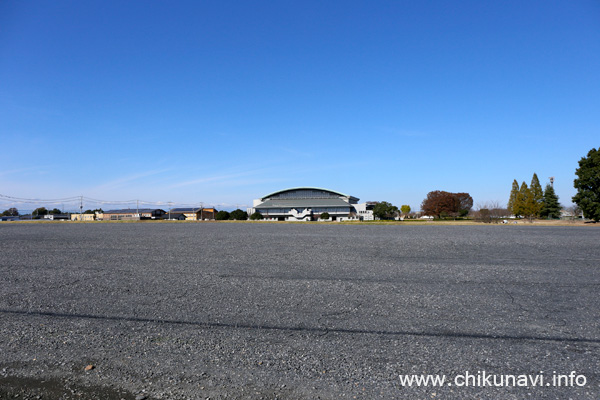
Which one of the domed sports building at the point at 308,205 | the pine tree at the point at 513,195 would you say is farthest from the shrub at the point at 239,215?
the pine tree at the point at 513,195

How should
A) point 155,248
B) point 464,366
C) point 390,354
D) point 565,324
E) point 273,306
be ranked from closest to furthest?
point 464,366 → point 390,354 → point 565,324 → point 273,306 → point 155,248

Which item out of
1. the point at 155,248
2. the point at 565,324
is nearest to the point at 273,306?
the point at 565,324

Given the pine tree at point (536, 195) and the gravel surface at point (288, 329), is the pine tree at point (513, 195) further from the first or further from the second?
the gravel surface at point (288, 329)

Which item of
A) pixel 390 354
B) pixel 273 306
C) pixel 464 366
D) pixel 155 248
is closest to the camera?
pixel 464 366

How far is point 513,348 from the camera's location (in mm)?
3367

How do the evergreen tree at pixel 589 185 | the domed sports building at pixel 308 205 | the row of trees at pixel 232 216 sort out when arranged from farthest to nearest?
the domed sports building at pixel 308 205
the row of trees at pixel 232 216
the evergreen tree at pixel 589 185

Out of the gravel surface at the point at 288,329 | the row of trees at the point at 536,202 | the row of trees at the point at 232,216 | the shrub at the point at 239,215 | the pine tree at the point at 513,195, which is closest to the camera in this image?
the gravel surface at the point at 288,329

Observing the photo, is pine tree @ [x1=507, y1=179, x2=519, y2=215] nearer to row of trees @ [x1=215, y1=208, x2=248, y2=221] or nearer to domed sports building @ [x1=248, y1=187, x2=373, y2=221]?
domed sports building @ [x1=248, y1=187, x2=373, y2=221]

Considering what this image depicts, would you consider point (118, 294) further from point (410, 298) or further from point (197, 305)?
point (410, 298)

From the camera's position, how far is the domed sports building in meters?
71.7

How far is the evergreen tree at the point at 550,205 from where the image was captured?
176 feet

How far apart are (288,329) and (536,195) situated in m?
62.9

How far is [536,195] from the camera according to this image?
53.9 metres

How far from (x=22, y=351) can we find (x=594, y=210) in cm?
4180
